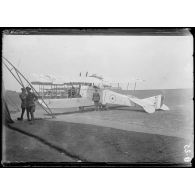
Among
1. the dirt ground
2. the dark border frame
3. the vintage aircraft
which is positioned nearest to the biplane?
the vintage aircraft

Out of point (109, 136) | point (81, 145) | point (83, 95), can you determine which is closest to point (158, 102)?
point (109, 136)

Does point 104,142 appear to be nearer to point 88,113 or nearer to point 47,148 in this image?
point 88,113

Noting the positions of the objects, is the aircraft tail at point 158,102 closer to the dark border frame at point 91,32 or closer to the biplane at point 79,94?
the biplane at point 79,94

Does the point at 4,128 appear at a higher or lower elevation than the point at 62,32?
lower

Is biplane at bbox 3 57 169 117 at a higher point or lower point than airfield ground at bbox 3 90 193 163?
higher

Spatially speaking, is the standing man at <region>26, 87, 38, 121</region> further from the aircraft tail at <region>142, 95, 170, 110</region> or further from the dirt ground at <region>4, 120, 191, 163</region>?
the aircraft tail at <region>142, 95, 170, 110</region>

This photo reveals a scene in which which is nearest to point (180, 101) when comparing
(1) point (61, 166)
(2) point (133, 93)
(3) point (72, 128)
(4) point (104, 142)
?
(2) point (133, 93)

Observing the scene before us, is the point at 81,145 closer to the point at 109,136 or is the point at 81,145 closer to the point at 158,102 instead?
the point at 109,136
